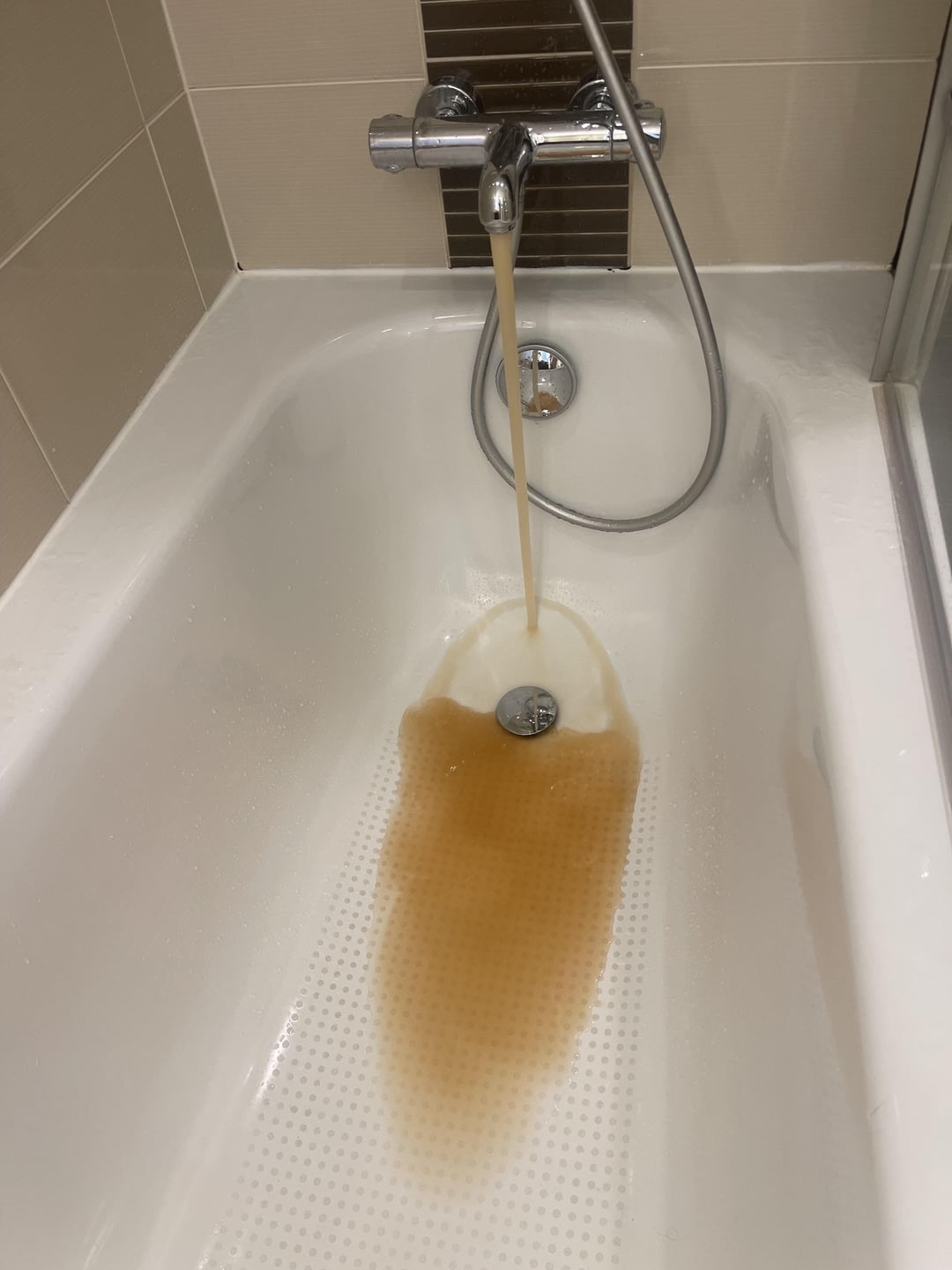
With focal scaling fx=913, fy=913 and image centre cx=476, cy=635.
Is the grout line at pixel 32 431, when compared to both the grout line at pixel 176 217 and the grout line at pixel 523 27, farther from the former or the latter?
the grout line at pixel 523 27

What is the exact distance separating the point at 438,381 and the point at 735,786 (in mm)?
599

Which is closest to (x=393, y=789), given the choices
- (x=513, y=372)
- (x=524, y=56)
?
(x=513, y=372)

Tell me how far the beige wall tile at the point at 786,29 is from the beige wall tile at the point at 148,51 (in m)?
0.50

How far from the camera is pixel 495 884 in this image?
1.00 meters

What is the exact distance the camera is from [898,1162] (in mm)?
471

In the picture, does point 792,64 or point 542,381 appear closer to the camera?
point 792,64

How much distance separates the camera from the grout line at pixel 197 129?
100 centimetres

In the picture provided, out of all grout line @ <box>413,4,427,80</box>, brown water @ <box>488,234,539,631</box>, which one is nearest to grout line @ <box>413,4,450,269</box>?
grout line @ <box>413,4,427,80</box>

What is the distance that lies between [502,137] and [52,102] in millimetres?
406

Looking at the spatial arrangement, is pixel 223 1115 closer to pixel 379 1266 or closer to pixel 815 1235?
pixel 379 1266

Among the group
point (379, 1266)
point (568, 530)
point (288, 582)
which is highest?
point (288, 582)

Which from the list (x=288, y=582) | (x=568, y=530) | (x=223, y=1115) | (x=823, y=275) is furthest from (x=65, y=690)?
(x=823, y=275)

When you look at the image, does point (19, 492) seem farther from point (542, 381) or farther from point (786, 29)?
point (786, 29)

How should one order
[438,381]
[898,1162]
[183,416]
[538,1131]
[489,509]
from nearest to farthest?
[898,1162], [538,1131], [183,416], [438,381], [489,509]
